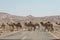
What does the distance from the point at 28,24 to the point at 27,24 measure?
2.80 ft

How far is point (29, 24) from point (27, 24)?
1.00 meters

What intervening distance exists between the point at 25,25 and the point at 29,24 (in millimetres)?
2373

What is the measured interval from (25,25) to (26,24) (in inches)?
73.4

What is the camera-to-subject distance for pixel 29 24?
9494 cm

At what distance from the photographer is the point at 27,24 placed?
95000 millimetres

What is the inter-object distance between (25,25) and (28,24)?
5.47ft

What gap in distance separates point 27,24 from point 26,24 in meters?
0.67

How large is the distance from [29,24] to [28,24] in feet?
2.61

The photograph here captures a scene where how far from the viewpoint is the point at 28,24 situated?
309ft

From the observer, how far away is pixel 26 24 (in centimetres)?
9544

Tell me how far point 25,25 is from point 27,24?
169 cm
